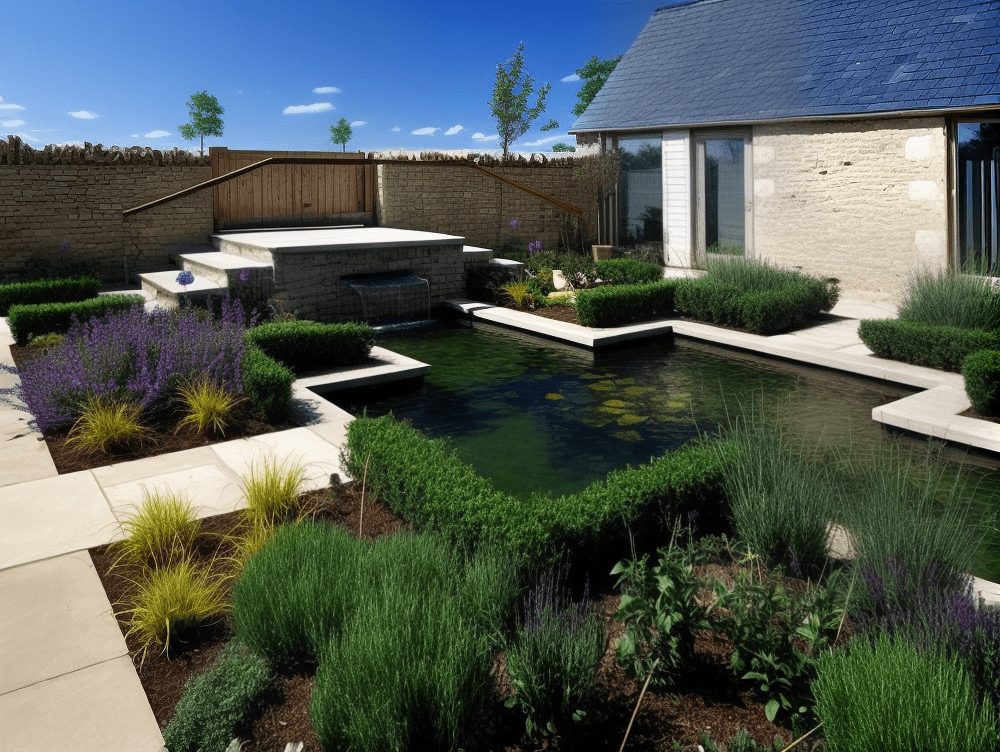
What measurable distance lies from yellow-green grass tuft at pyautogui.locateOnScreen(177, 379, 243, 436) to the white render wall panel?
10.5 meters

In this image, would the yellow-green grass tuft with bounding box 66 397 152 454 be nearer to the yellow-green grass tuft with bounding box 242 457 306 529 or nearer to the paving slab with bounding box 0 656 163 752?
the yellow-green grass tuft with bounding box 242 457 306 529

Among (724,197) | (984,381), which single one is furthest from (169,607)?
(724,197)

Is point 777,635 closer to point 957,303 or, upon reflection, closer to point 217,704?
point 217,704

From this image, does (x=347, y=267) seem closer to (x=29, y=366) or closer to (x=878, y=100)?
(x=29, y=366)

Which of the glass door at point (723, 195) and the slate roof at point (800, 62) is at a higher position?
the slate roof at point (800, 62)

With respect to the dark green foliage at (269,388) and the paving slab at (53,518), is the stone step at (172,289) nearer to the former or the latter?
the dark green foliage at (269,388)

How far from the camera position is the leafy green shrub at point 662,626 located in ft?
10.1

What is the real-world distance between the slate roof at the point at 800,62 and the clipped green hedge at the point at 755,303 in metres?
2.93

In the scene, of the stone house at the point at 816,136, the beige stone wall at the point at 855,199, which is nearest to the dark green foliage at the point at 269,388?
the stone house at the point at 816,136

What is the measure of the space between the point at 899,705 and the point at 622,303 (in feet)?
28.7

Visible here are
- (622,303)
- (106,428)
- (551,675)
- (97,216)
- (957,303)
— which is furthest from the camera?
(97,216)

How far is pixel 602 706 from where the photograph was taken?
2943 millimetres

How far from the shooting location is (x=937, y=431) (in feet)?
21.6

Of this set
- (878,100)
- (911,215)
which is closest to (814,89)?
(878,100)
